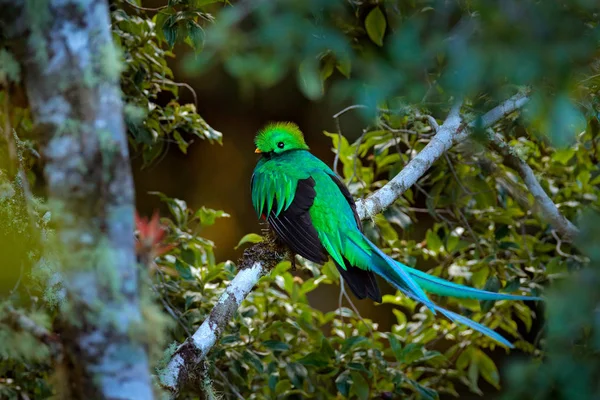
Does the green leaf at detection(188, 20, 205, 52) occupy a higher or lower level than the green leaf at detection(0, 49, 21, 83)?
higher

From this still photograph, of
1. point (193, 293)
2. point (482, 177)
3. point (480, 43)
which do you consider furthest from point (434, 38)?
point (482, 177)

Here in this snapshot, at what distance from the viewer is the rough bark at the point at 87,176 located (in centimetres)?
103

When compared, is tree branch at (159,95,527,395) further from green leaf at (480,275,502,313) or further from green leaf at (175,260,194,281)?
green leaf at (480,275,502,313)

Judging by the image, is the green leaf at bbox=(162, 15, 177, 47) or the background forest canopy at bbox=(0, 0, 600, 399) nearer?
the background forest canopy at bbox=(0, 0, 600, 399)

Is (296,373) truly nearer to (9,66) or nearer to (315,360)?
(315,360)

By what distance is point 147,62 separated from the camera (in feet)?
8.54

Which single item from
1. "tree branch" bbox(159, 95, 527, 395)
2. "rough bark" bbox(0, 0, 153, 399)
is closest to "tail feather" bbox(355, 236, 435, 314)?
"tree branch" bbox(159, 95, 527, 395)

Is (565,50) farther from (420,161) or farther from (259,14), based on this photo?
(420,161)

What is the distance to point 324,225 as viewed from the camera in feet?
7.20

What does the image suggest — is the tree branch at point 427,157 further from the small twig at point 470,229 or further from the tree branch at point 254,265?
the small twig at point 470,229

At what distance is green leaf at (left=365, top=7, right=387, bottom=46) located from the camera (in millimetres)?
2568

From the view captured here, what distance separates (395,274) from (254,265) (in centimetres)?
42

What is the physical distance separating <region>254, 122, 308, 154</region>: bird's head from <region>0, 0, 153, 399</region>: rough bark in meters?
A: 1.51

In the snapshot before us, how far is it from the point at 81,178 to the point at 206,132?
1623 mm
